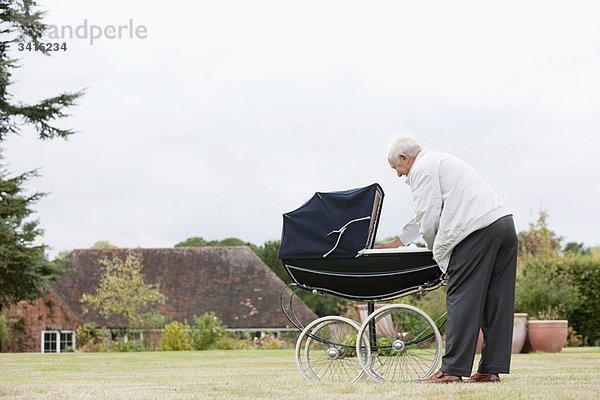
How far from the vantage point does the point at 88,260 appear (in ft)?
135

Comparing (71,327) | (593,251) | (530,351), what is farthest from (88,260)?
(530,351)

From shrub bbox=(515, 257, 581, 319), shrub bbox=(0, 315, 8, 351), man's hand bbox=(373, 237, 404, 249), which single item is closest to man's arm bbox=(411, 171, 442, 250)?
man's hand bbox=(373, 237, 404, 249)

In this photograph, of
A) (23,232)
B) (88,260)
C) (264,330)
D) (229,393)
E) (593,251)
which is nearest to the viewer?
(229,393)

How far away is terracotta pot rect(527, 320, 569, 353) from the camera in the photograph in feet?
49.3

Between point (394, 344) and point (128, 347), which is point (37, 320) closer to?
point (128, 347)

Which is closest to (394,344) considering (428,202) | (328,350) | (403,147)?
(328,350)

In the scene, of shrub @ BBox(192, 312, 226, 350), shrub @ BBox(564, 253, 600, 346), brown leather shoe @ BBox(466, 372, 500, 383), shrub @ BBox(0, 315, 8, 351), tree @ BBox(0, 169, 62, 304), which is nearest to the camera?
brown leather shoe @ BBox(466, 372, 500, 383)

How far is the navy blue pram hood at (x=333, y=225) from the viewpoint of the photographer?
6973 mm

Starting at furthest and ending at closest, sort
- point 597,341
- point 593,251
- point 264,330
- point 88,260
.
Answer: point 88,260, point 264,330, point 593,251, point 597,341

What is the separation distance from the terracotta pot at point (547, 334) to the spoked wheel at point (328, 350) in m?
7.82

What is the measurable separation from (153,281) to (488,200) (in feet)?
113

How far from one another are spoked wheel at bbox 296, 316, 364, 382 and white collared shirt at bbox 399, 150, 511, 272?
1.18m

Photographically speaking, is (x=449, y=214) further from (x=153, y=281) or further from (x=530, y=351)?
(x=153, y=281)

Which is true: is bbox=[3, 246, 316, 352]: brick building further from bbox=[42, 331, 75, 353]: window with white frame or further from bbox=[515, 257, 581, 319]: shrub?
bbox=[515, 257, 581, 319]: shrub
